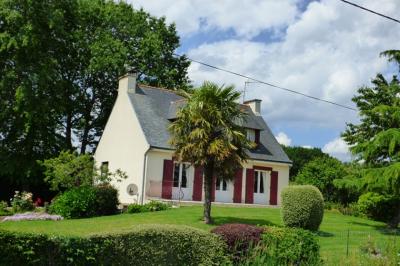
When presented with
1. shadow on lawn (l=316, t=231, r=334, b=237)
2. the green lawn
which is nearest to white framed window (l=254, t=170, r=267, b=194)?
the green lawn

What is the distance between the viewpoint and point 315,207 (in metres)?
16.9

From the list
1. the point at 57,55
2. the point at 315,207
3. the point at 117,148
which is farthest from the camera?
the point at 57,55

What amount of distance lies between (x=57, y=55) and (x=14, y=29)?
4.20m

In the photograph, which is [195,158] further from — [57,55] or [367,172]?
[57,55]

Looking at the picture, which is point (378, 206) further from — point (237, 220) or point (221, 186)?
point (237, 220)

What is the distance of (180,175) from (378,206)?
33.2ft

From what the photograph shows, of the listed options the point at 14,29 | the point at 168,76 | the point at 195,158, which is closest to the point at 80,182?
the point at 195,158

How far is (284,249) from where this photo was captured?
10.1m

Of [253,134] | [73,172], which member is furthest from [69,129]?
[253,134]

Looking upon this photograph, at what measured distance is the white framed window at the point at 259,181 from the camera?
30.3 metres

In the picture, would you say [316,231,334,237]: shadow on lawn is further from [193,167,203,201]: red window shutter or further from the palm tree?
[193,167,203,201]: red window shutter

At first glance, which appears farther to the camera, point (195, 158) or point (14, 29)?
point (14, 29)

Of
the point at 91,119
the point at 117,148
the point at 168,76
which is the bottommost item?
the point at 117,148

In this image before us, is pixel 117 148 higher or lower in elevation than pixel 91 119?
lower
